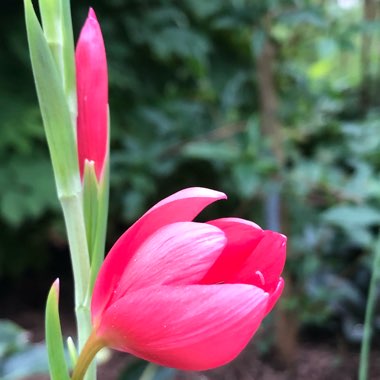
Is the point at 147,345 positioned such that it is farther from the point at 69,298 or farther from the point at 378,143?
the point at 69,298

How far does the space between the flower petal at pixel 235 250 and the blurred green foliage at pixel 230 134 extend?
86 cm

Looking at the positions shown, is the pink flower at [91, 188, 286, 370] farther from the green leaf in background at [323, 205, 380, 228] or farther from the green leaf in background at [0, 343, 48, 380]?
the green leaf in background at [323, 205, 380, 228]

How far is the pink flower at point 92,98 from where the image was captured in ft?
1.43

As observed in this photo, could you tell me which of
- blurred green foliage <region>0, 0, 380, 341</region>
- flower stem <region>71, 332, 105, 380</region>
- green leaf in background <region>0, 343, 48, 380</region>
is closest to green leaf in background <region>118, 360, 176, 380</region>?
green leaf in background <region>0, 343, 48, 380</region>

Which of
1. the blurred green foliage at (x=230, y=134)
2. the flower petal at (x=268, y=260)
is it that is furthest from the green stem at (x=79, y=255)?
the blurred green foliage at (x=230, y=134)

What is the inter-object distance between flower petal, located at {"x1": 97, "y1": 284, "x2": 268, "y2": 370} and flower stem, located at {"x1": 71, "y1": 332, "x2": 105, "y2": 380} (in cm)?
4

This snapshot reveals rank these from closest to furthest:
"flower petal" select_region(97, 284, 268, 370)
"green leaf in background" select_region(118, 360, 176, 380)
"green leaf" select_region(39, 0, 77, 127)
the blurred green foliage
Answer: "flower petal" select_region(97, 284, 268, 370)
"green leaf" select_region(39, 0, 77, 127)
"green leaf in background" select_region(118, 360, 176, 380)
the blurred green foliage

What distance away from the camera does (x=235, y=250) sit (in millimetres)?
366

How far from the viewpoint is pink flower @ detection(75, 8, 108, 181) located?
437 mm

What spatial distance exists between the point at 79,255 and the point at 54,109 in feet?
0.32

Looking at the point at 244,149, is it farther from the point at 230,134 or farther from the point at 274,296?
the point at 274,296

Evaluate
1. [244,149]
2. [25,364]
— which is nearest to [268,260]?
[25,364]

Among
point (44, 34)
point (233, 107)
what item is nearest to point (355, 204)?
point (233, 107)

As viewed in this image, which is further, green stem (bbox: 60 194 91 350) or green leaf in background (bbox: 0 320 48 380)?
green leaf in background (bbox: 0 320 48 380)
